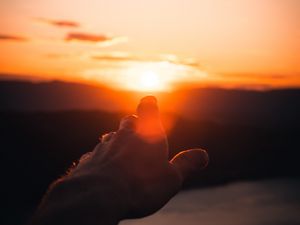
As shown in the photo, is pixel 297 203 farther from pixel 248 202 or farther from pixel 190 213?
pixel 190 213

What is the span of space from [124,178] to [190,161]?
20cm

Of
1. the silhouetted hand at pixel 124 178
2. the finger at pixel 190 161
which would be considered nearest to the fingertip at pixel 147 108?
the silhouetted hand at pixel 124 178

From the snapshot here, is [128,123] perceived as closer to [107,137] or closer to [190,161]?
[107,137]

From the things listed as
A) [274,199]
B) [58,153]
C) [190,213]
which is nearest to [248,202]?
[274,199]

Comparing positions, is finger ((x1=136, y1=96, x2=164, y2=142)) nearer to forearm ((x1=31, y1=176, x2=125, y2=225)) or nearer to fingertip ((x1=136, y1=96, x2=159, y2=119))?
fingertip ((x1=136, y1=96, x2=159, y2=119))

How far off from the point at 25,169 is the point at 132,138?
4771cm

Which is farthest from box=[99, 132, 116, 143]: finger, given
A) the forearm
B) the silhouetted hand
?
the forearm

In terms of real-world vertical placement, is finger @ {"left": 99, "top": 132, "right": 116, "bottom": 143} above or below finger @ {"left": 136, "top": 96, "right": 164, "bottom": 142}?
below

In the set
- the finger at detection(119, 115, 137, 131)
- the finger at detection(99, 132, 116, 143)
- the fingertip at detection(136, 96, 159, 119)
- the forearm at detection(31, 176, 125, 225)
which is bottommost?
the forearm at detection(31, 176, 125, 225)

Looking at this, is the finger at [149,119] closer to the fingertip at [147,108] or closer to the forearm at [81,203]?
the fingertip at [147,108]

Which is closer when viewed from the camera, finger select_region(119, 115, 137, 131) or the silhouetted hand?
the silhouetted hand

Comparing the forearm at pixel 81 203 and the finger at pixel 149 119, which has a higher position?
the finger at pixel 149 119

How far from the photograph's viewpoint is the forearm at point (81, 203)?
0.84 meters

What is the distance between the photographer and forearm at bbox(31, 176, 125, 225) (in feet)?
2.75
